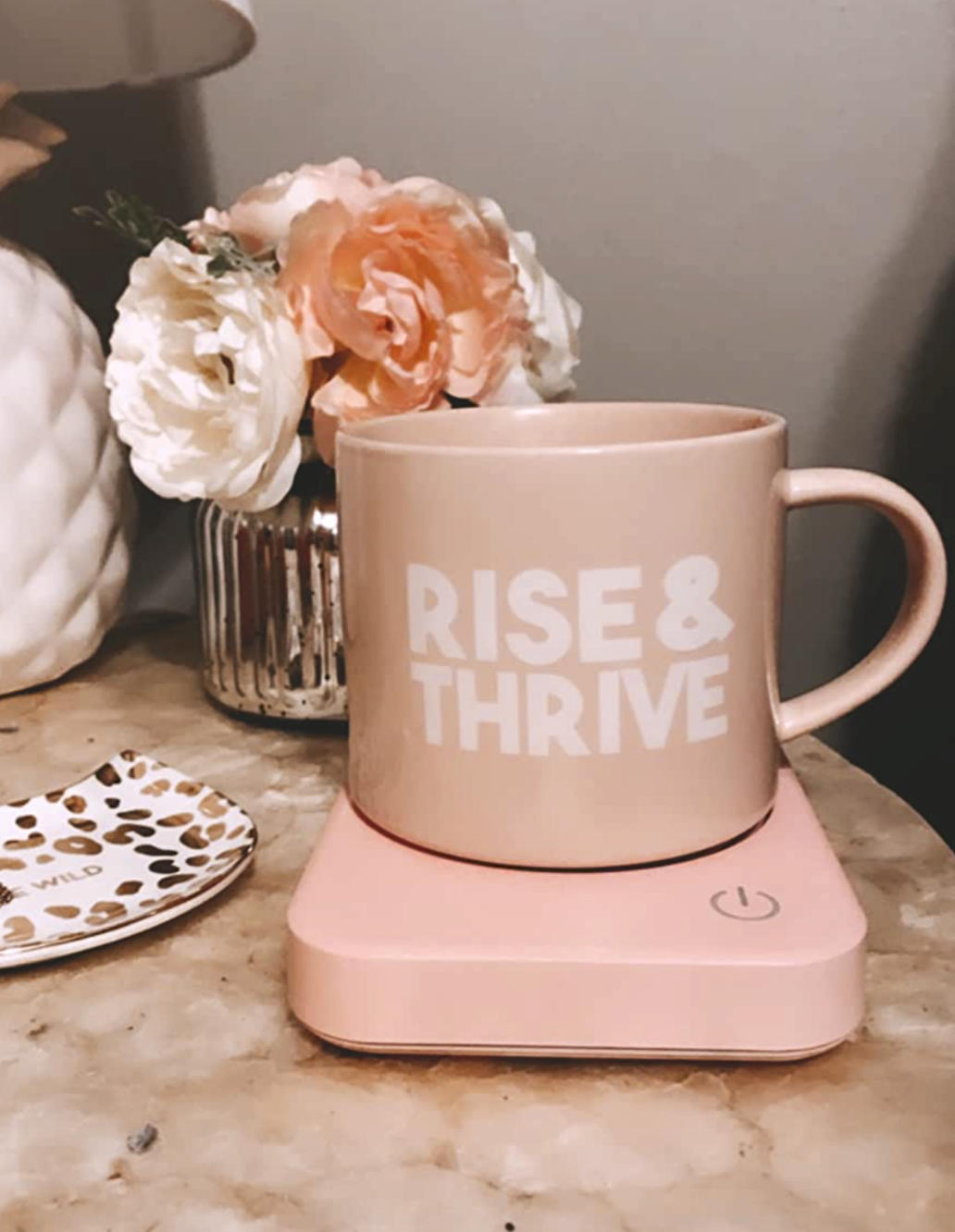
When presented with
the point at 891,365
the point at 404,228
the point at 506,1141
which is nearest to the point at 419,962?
the point at 506,1141

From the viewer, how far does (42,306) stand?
66 centimetres

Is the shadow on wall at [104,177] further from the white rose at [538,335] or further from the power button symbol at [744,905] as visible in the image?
the power button symbol at [744,905]

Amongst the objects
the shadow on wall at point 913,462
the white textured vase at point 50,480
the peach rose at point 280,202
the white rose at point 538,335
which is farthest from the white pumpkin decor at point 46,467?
the shadow on wall at point 913,462

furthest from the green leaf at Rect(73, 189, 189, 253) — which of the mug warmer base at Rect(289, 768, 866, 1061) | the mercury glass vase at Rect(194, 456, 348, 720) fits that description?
the mug warmer base at Rect(289, 768, 866, 1061)

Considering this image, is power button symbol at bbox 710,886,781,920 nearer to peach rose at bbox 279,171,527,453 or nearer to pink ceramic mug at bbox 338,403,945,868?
pink ceramic mug at bbox 338,403,945,868

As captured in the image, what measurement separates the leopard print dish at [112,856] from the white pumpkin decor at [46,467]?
152 millimetres

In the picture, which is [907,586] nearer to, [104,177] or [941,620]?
[941,620]

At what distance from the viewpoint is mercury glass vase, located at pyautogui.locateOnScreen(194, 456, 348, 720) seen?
0.61 metres

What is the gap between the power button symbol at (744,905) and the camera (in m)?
0.37

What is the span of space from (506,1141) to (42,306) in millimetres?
493

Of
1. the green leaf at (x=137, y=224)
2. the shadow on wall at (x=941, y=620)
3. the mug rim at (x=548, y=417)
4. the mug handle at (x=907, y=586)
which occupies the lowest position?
the shadow on wall at (x=941, y=620)

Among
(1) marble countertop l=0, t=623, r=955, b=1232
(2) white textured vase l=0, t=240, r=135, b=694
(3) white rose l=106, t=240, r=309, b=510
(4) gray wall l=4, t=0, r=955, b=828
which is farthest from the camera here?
(4) gray wall l=4, t=0, r=955, b=828

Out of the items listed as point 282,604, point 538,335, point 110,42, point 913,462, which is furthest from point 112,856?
point 913,462

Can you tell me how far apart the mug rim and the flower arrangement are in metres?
0.07
